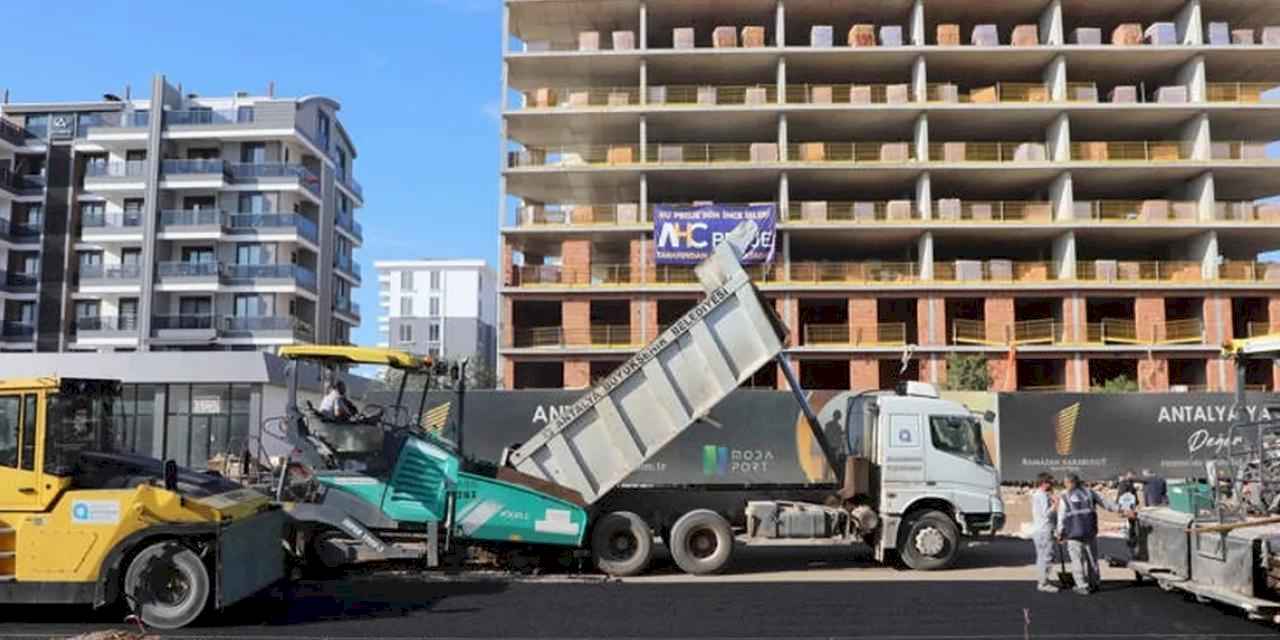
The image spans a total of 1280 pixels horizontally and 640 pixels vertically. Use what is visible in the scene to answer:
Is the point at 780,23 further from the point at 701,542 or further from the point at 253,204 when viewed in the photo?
the point at 701,542

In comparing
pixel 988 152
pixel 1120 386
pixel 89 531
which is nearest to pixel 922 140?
pixel 988 152

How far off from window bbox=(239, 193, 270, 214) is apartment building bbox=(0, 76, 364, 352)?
77 mm

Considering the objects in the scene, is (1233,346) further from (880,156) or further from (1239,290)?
(1239,290)

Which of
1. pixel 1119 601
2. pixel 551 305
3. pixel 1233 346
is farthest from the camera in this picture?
pixel 551 305

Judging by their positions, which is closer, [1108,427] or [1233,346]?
[1233,346]

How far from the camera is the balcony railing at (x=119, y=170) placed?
196 feet

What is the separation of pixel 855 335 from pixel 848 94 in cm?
1215

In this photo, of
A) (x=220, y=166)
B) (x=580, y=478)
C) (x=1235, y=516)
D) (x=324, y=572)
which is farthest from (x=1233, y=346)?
(x=220, y=166)

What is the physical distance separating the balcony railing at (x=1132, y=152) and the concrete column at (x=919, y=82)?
788 centimetres

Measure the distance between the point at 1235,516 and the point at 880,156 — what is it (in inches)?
1553

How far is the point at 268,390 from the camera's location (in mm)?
39656

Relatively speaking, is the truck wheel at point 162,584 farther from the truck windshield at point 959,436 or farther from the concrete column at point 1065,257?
the concrete column at point 1065,257

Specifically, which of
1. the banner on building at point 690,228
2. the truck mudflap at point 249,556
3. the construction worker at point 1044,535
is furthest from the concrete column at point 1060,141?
the truck mudflap at point 249,556

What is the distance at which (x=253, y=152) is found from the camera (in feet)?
200
